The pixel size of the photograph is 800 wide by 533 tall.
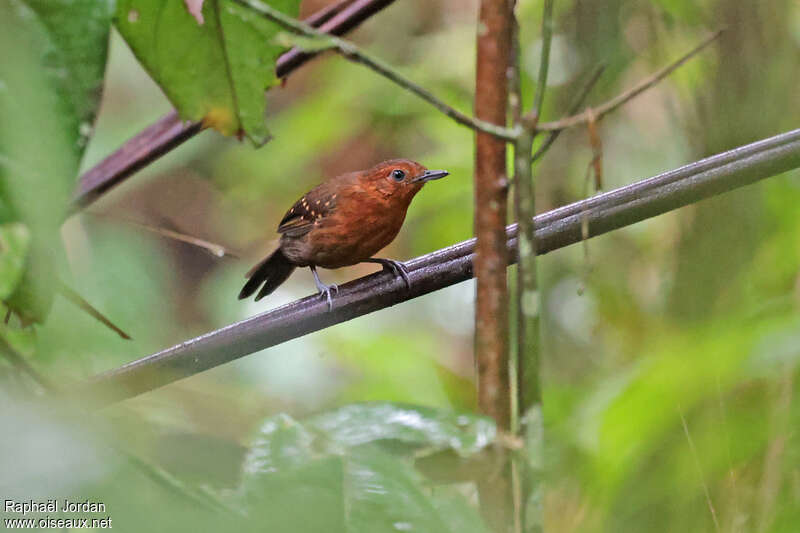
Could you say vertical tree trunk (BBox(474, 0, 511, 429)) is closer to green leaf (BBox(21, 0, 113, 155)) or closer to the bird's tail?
green leaf (BBox(21, 0, 113, 155))

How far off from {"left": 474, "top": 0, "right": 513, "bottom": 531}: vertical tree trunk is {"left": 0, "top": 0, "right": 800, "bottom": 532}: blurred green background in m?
0.07

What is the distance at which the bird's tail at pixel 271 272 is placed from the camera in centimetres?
266

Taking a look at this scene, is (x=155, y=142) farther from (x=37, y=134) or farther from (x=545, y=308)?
(x=545, y=308)

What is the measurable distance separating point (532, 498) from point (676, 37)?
2.72 meters

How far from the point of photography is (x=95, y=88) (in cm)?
86

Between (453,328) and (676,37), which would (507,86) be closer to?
(676,37)

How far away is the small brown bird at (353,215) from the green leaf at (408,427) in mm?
1380

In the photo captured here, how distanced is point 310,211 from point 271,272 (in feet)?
1.07

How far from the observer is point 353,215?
2281 millimetres

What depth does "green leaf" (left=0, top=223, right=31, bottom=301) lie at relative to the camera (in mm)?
782

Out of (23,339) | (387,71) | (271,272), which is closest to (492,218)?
(387,71)

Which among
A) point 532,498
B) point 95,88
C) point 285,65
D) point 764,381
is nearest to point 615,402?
point 764,381

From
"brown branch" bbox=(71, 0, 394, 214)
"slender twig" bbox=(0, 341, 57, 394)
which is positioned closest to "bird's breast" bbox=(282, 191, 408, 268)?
"brown branch" bbox=(71, 0, 394, 214)

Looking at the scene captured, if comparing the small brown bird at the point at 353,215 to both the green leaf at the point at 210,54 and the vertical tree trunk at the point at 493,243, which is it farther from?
the vertical tree trunk at the point at 493,243
